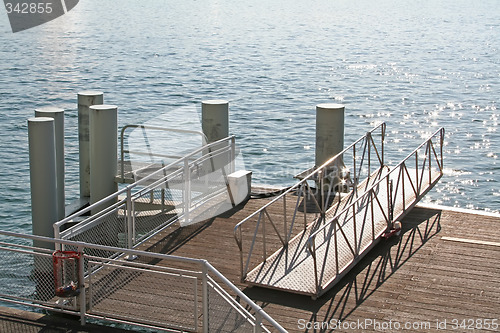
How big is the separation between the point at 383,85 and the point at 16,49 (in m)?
25.4

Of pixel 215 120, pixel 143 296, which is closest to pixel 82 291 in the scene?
pixel 143 296

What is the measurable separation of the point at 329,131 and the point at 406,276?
534 cm

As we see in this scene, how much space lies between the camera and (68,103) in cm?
3566

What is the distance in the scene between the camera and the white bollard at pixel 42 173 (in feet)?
42.0

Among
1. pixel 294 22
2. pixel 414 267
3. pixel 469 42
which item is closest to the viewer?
pixel 414 267

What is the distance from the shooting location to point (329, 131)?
16.1 m

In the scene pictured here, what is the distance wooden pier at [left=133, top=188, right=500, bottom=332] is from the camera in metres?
10.1

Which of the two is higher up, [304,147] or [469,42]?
[469,42]

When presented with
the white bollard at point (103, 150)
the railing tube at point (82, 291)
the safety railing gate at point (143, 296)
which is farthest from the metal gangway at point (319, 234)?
the white bollard at point (103, 150)

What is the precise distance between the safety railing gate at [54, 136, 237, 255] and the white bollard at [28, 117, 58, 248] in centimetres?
→ 65

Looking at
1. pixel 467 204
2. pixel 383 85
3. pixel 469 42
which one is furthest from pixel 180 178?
pixel 469 42

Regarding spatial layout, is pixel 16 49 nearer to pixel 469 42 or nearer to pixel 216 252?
pixel 469 42

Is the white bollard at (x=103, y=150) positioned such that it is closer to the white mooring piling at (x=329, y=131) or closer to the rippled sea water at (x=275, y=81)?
the white mooring piling at (x=329, y=131)

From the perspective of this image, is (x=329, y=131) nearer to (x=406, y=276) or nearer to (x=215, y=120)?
(x=215, y=120)
